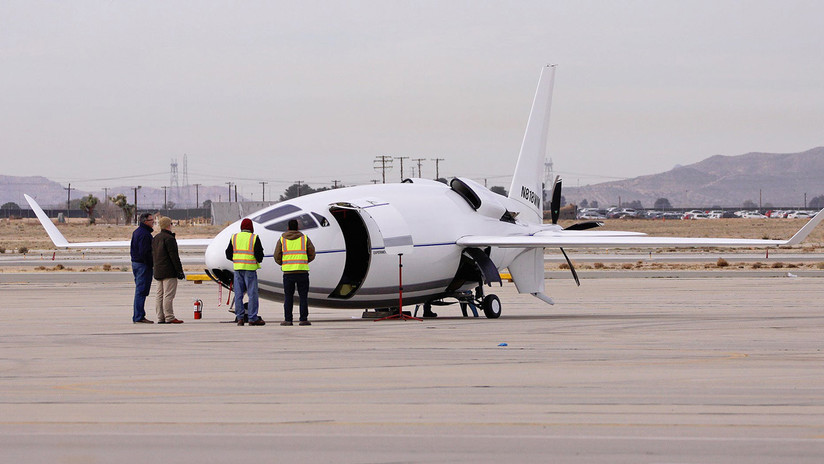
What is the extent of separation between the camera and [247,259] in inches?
856

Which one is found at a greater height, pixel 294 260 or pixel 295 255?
pixel 295 255

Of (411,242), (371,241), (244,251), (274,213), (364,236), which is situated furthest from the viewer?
(411,242)

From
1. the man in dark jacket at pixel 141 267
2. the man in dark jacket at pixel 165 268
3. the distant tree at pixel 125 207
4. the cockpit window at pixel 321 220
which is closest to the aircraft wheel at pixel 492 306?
the cockpit window at pixel 321 220

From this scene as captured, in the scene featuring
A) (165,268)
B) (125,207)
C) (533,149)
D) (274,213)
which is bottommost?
(165,268)

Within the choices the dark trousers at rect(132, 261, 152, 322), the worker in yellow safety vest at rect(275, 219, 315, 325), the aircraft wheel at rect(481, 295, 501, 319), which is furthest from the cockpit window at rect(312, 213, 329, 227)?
the aircraft wheel at rect(481, 295, 501, 319)

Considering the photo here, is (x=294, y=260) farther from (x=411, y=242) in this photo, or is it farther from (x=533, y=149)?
(x=533, y=149)

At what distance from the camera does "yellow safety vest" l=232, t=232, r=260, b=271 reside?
21656 millimetres

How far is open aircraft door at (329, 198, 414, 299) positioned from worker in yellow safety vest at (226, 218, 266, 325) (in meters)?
2.03

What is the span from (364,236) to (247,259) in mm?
3408

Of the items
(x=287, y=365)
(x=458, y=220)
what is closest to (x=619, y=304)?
(x=458, y=220)

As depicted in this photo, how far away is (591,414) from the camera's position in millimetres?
10820

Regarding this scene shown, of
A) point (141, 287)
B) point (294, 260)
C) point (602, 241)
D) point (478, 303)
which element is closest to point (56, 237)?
point (141, 287)

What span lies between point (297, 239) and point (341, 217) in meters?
2.19

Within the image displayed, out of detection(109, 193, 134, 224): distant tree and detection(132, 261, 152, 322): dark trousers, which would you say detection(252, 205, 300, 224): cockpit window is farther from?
detection(109, 193, 134, 224): distant tree
